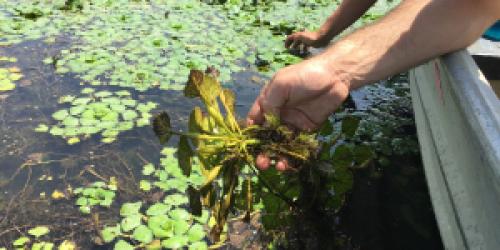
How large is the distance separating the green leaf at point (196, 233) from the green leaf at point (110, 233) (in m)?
0.35

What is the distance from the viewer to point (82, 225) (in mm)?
2248

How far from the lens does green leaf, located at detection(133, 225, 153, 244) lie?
6.95ft

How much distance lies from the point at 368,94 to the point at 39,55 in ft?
8.92

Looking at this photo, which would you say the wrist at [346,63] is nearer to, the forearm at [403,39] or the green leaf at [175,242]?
the forearm at [403,39]

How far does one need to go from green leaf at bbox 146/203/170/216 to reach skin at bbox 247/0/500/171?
2.95ft

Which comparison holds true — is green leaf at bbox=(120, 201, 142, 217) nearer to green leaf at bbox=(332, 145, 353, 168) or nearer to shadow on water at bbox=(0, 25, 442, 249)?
shadow on water at bbox=(0, 25, 442, 249)

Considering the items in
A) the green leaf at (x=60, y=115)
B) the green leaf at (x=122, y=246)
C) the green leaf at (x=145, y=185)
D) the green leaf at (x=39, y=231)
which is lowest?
the green leaf at (x=39, y=231)

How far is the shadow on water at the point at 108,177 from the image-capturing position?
2.27 m

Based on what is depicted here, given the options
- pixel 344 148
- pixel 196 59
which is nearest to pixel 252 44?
pixel 196 59

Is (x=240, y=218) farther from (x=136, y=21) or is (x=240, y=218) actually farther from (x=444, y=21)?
(x=136, y=21)

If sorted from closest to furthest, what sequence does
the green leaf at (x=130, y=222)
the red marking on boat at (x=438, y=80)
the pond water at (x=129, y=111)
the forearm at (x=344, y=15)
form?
the red marking on boat at (x=438, y=80), the green leaf at (x=130, y=222), the pond water at (x=129, y=111), the forearm at (x=344, y=15)

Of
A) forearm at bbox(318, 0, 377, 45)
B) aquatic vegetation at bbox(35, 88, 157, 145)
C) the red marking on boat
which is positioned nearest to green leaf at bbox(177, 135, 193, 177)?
the red marking on boat

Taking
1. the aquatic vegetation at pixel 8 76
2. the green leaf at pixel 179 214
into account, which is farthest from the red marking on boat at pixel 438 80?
the aquatic vegetation at pixel 8 76

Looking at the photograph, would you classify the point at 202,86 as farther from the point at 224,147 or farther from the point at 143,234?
the point at 143,234
